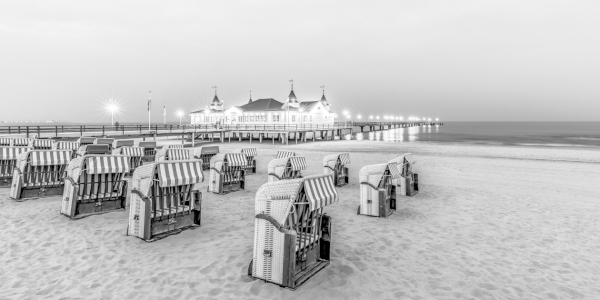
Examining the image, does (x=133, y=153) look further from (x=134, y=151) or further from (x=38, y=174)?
(x=38, y=174)

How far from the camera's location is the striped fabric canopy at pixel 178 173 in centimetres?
589

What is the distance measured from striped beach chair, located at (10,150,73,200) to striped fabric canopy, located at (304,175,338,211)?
825cm

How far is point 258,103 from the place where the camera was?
57.8 m

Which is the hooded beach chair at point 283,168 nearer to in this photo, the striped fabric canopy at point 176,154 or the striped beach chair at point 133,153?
the striped fabric canopy at point 176,154

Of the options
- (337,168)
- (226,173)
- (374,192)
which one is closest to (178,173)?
Result: (226,173)

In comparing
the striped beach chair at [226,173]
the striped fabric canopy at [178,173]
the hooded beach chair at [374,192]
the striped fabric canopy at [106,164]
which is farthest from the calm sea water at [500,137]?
the striped fabric canopy at [178,173]

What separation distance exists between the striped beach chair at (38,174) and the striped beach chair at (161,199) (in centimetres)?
478

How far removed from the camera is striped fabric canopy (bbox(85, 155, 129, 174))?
7.14 m

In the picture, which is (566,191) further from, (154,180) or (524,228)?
(154,180)

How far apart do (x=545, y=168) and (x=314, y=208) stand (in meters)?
20.1

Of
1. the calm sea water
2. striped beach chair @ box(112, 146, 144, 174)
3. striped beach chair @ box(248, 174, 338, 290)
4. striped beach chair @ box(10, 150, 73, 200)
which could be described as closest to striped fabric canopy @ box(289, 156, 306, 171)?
striped beach chair @ box(248, 174, 338, 290)

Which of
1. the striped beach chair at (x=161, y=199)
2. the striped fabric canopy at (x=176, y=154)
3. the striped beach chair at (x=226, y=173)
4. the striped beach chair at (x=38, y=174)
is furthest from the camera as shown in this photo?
the striped fabric canopy at (x=176, y=154)

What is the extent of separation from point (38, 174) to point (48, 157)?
2.78 ft

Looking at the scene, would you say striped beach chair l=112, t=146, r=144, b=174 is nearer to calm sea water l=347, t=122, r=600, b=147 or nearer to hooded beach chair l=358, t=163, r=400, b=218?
hooded beach chair l=358, t=163, r=400, b=218
